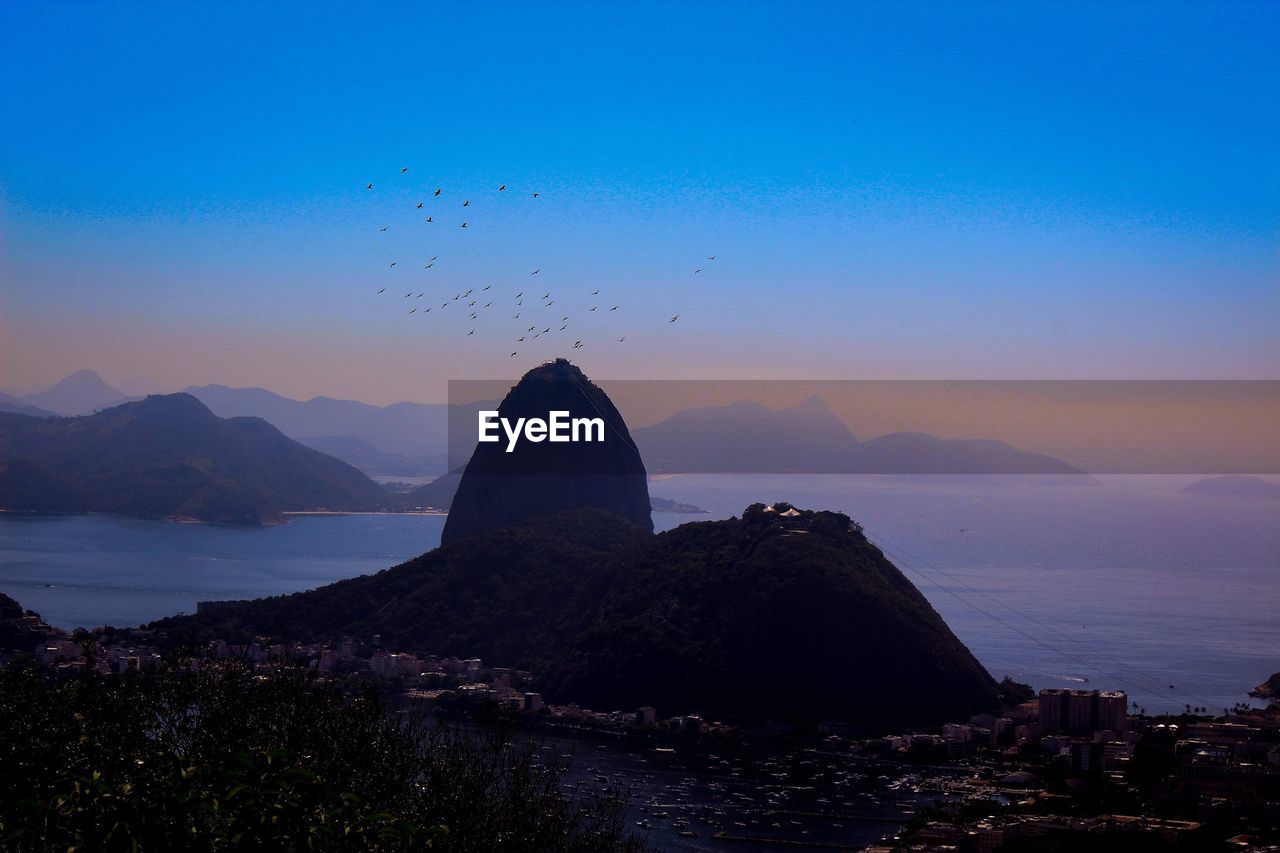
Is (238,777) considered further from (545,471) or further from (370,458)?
(370,458)

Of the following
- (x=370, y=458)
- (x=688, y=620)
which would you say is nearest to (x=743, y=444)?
(x=688, y=620)

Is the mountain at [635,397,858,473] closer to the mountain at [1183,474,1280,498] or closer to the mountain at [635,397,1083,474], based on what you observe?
the mountain at [635,397,1083,474]

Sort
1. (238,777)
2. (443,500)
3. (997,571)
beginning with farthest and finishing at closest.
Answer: (443,500) → (997,571) → (238,777)

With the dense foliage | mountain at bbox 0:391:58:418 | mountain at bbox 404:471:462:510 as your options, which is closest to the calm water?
mountain at bbox 404:471:462:510

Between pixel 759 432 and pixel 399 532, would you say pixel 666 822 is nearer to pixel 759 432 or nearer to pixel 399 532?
pixel 759 432

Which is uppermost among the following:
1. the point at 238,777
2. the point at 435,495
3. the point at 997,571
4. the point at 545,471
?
the point at 545,471

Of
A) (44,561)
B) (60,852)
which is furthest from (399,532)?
(60,852)
